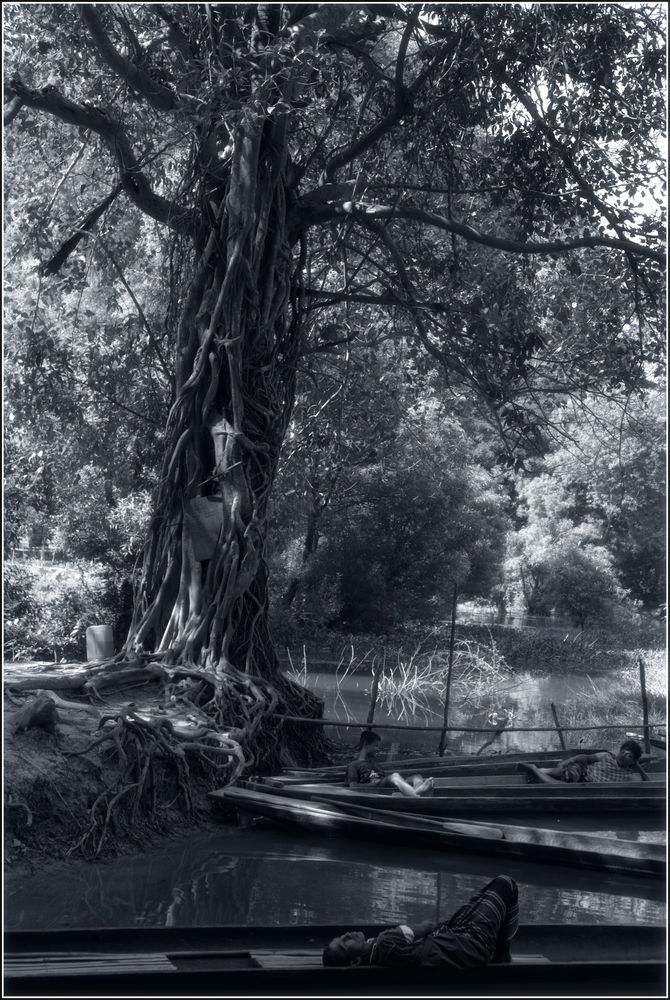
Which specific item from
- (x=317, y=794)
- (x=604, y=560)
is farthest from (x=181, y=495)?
(x=604, y=560)

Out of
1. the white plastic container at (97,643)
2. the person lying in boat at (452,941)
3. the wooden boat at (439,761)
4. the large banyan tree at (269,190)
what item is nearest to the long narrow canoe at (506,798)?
the wooden boat at (439,761)

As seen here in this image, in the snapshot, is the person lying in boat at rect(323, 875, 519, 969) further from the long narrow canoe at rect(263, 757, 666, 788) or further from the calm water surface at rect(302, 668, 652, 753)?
the calm water surface at rect(302, 668, 652, 753)

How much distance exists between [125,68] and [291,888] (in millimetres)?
7196

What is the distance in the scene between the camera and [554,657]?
82.3 ft

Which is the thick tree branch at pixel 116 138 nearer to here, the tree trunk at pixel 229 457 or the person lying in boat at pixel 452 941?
the tree trunk at pixel 229 457

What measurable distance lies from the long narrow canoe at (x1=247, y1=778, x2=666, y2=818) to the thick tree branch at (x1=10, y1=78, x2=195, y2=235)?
18.9 feet

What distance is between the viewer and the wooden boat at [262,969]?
4.30 m

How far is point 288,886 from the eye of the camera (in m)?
6.91

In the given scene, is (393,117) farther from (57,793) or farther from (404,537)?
(404,537)

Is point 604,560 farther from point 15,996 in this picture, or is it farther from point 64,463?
point 15,996

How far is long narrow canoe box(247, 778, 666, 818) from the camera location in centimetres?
789

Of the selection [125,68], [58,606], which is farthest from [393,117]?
[58,606]

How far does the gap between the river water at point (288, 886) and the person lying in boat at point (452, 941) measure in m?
1.43

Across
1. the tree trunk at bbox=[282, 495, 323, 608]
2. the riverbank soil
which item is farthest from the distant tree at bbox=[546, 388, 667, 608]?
the riverbank soil
